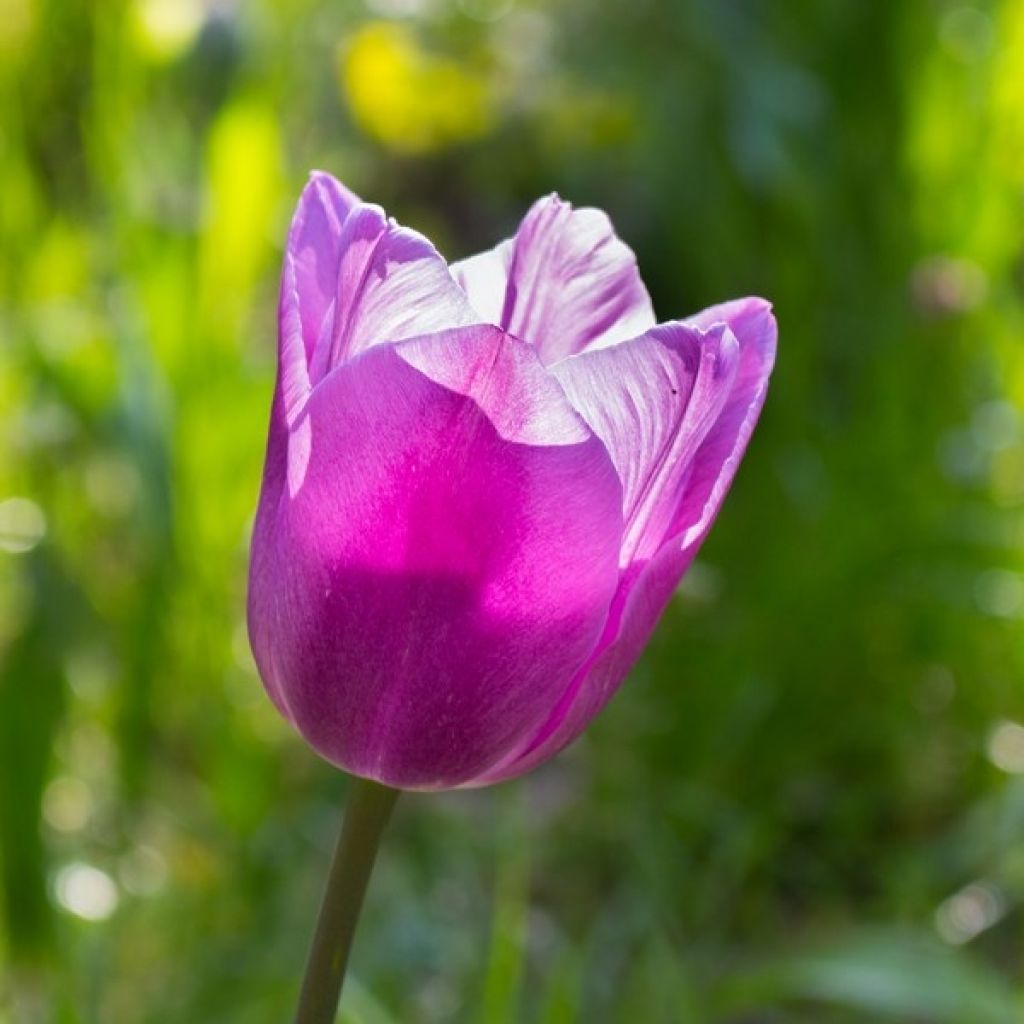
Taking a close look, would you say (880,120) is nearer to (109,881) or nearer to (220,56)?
(220,56)

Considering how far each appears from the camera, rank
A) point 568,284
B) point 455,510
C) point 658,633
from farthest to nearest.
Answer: point 658,633 < point 568,284 < point 455,510

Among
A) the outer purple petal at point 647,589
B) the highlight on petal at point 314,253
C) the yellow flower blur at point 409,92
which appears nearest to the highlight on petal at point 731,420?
the outer purple petal at point 647,589

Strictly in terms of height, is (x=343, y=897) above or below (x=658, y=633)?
above

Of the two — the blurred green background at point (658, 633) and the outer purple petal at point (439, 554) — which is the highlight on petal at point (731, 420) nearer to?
the outer purple petal at point (439, 554)

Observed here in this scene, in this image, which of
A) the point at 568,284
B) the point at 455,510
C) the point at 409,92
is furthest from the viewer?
the point at 409,92

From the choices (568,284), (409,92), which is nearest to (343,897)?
(568,284)

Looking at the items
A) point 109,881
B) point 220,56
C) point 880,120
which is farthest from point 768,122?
point 109,881

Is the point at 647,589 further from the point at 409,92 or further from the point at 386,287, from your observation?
the point at 409,92

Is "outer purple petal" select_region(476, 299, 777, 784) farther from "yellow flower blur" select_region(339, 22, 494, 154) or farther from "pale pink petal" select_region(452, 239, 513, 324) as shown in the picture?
"yellow flower blur" select_region(339, 22, 494, 154)
